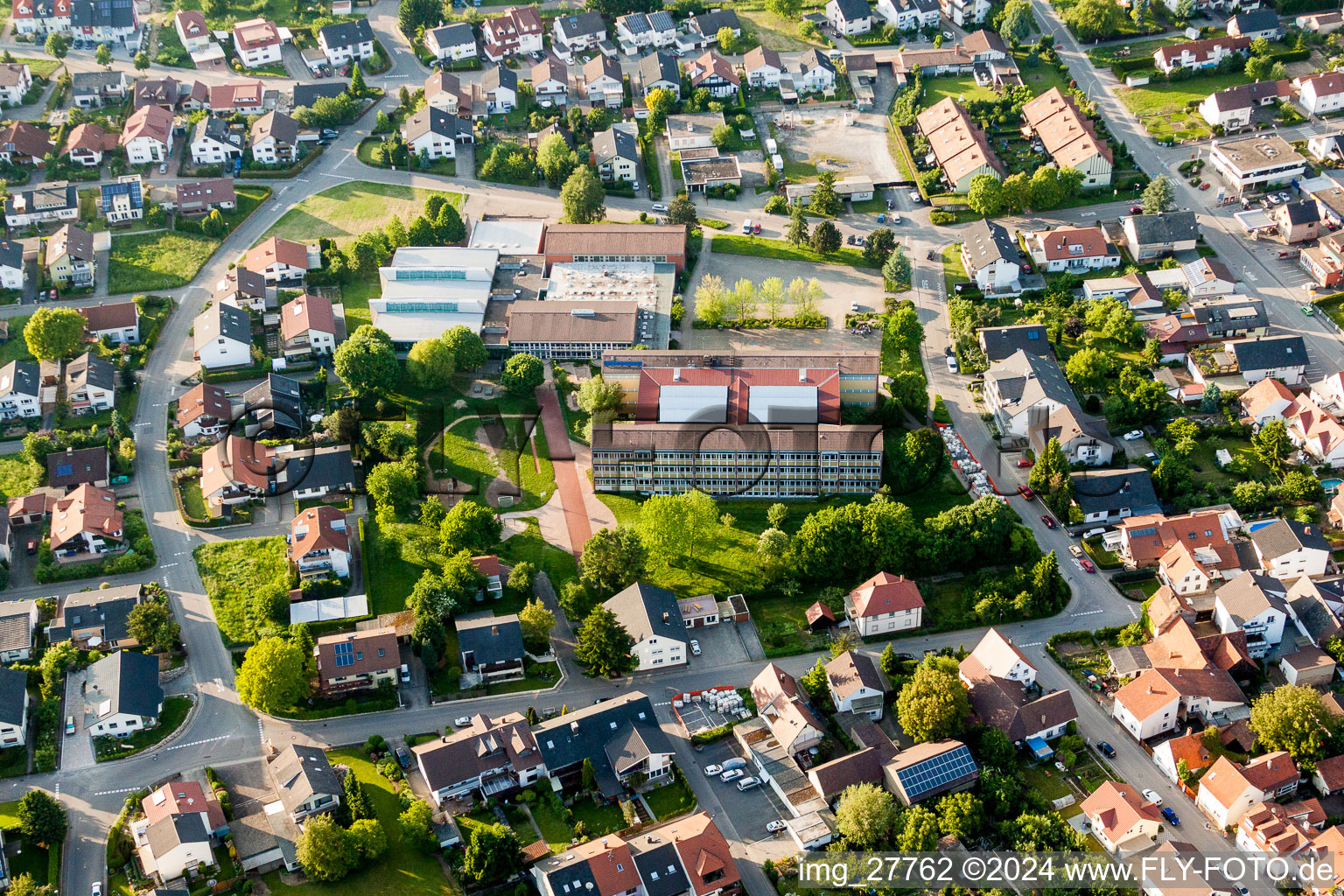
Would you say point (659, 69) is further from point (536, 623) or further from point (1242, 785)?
point (1242, 785)

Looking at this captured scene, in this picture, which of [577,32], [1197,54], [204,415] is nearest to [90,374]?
[204,415]

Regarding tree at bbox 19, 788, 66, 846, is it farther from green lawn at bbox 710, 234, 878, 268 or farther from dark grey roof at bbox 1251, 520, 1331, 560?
dark grey roof at bbox 1251, 520, 1331, 560

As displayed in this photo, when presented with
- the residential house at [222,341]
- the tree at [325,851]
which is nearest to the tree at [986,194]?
the residential house at [222,341]

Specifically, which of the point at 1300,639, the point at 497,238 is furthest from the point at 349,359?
the point at 1300,639

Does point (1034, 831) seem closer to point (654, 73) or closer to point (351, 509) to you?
point (351, 509)

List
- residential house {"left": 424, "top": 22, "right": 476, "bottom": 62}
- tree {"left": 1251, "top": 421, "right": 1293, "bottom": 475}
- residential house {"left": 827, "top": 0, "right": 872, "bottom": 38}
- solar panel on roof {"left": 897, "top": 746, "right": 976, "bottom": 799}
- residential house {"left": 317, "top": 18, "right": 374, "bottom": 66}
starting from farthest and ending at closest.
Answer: residential house {"left": 827, "top": 0, "right": 872, "bottom": 38}, residential house {"left": 424, "top": 22, "right": 476, "bottom": 62}, residential house {"left": 317, "top": 18, "right": 374, "bottom": 66}, tree {"left": 1251, "top": 421, "right": 1293, "bottom": 475}, solar panel on roof {"left": 897, "top": 746, "right": 976, "bottom": 799}

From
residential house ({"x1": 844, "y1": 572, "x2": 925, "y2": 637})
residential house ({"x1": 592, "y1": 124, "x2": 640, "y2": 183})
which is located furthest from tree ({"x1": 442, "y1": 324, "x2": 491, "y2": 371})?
residential house ({"x1": 844, "y1": 572, "x2": 925, "y2": 637})

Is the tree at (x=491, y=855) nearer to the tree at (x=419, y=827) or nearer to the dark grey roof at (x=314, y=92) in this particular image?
the tree at (x=419, y=827)
